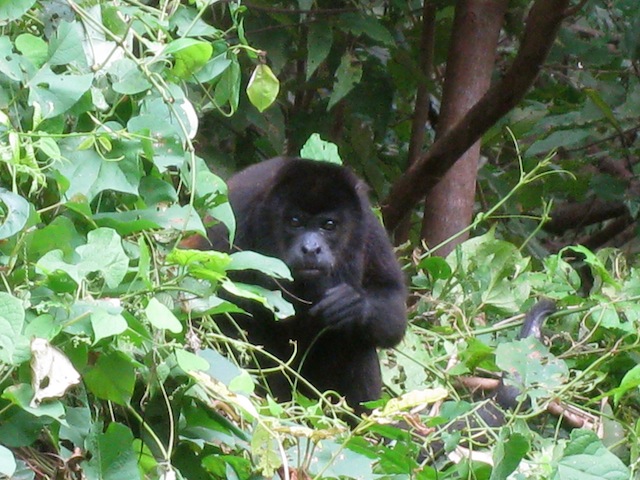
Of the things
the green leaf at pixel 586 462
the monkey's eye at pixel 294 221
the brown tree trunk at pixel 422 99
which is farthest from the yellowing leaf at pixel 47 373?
the brown tree trunk at pixel 422 99

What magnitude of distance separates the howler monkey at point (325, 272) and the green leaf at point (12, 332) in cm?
193

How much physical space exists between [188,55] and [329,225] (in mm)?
1754

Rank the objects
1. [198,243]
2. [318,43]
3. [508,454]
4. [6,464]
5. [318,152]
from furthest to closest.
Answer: [318,43]
[318,152]
[198,243]
[508,454]
[6,464]

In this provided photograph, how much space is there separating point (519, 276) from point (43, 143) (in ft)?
7.56

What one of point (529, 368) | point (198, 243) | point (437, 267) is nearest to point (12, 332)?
point (529, 368)

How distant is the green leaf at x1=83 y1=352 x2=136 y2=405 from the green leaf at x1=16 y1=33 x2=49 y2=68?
1.80ft

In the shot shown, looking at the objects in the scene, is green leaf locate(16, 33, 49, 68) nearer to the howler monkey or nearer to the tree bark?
the howler monkey

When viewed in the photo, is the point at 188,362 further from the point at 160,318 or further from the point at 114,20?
the point at 114,20

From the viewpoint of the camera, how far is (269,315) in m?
3.46

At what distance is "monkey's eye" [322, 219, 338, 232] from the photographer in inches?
145

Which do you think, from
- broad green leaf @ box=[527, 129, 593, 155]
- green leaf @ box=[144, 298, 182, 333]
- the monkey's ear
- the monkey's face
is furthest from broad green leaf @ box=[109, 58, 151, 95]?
broad green leaf @ box=[527, 129, 593, 155]

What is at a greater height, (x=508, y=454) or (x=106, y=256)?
(x=106, y=256)

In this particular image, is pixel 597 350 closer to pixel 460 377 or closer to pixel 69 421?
pixel 460 377

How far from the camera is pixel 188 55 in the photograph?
1981mm
